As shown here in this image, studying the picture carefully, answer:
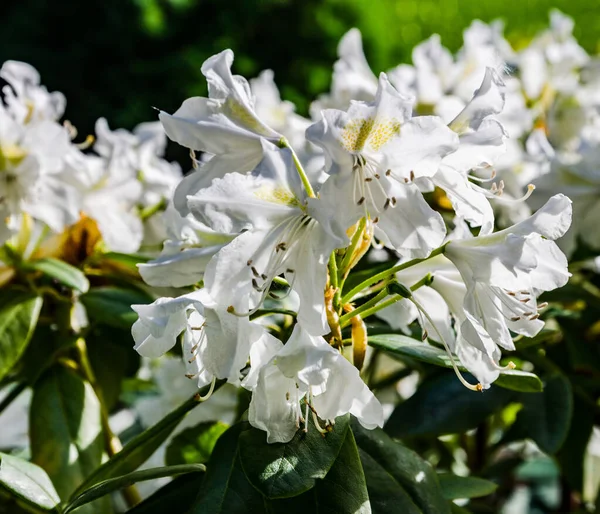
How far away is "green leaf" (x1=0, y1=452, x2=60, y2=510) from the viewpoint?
1.81 feet

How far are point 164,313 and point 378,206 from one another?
0.14 meters

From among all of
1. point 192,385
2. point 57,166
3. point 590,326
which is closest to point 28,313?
point 57,166

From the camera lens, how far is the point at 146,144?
99 cm

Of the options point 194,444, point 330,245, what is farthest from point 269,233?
point 194,444

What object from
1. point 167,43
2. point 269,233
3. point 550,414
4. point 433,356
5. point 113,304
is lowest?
point 167,43

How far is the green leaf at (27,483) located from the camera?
0.55 m

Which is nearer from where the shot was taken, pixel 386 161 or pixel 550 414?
pixel 386 161

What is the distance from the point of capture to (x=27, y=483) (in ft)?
1.89

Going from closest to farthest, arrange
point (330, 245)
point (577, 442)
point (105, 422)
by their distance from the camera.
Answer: point (330, 245) → point (105, 422) → point (577, 442)

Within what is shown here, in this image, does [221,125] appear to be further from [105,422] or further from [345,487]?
[105,422]

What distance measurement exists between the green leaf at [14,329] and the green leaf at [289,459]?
0.32 meters

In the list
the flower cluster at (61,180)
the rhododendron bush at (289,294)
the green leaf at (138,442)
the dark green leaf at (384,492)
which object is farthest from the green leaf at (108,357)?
the dark green leaf at (384,492)

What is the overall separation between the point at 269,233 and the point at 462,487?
32cm

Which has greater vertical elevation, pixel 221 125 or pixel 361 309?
pixel 221 125
